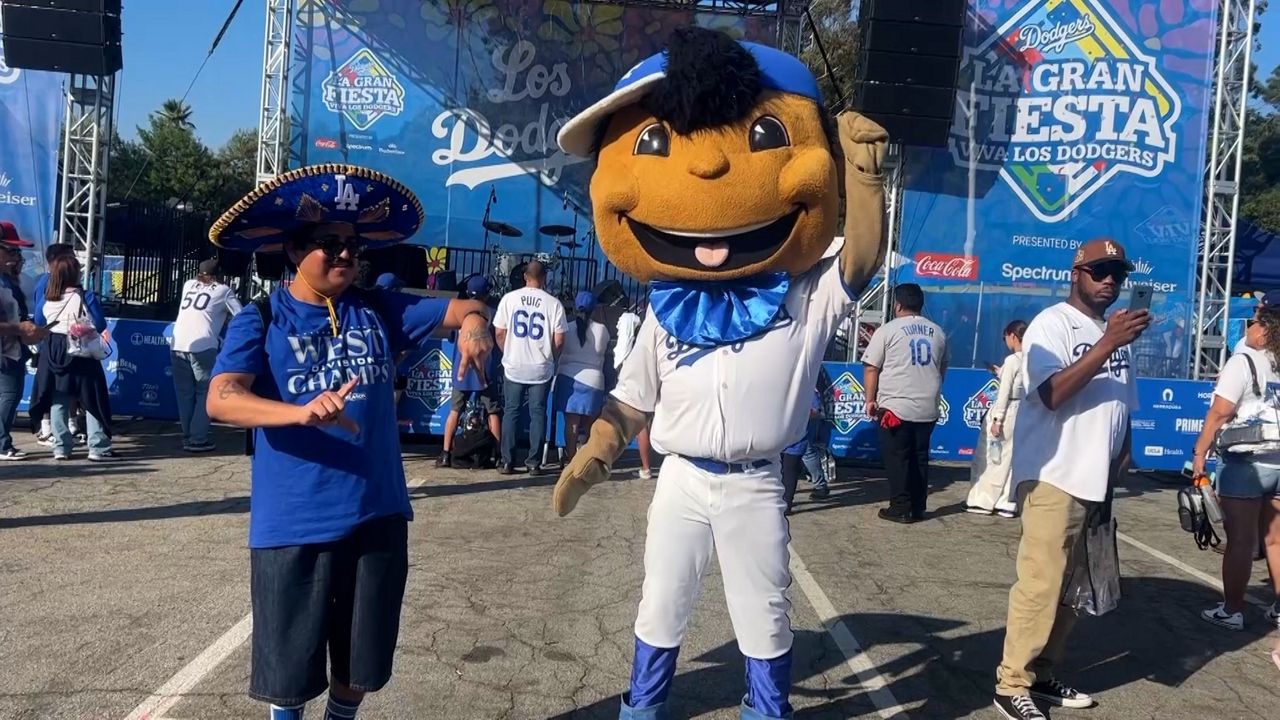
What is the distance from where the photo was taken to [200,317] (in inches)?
339

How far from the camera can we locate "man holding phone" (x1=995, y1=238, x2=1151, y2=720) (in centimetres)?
383

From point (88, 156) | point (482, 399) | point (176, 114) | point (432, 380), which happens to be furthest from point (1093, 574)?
point (176, 114)

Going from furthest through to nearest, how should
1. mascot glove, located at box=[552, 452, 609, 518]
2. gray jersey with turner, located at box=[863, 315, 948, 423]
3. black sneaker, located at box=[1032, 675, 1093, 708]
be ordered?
gray jersey with turner, located at box=[863, 315, 948, 423] → black sneaker, located at box=[1032, 675, 1093, 708] → mascot glove, located at box=[552, 452, 609, 518]

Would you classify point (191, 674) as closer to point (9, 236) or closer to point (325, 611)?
point (325, 611)

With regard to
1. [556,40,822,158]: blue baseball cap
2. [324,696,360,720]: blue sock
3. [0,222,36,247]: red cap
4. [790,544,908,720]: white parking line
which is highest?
[556,40,822,158]: blue baseball cap

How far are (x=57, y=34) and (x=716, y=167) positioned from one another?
10.1 meters

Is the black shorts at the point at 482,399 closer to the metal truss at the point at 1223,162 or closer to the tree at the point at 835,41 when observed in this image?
the metal truss at the point at 1223,162

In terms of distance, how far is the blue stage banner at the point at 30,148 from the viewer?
11.1m

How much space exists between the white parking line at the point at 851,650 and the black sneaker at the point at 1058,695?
0.60m

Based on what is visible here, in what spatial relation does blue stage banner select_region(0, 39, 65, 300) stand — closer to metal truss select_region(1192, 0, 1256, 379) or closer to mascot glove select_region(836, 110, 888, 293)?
mascot glove select_region(836, 110, 888, 293)

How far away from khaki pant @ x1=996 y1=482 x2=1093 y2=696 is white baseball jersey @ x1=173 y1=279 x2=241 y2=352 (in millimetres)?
7015

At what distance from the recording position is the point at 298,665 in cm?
278

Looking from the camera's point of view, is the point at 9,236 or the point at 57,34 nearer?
the point at 9,236

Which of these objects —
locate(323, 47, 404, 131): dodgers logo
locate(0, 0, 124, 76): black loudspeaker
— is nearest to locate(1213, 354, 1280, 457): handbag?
locate(0, 0, 124, 76): black loudspeaker
